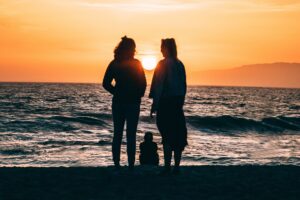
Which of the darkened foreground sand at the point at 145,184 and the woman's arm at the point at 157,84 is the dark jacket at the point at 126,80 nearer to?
the woman's arm at the point at 157,84

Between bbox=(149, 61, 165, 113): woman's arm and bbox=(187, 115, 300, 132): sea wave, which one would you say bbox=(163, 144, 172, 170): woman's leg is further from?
bbox=(187, 115, 300, 132): sea wave

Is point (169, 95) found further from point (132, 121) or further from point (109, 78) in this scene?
point (109, 78)

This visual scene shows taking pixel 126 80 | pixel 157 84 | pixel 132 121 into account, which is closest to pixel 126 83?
pixel 126 80

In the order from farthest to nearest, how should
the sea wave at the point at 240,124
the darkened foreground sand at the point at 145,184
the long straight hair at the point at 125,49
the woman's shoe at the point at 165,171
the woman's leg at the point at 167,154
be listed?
the sea wave at the point at 240,124
the woman's shoe at the point at 165,171
the woman's leg at the point at 167,154
the long straight hair at the point at 125,49
the darkened foreground sand at the point at 145,184

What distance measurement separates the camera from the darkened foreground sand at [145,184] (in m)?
6.49

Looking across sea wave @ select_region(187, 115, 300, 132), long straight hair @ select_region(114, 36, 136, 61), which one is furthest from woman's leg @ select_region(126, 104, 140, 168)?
sea wave @ select_region(187, 115, 300, 132)

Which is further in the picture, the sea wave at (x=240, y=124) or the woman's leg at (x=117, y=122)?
the sea wave at (x=240, y=124)

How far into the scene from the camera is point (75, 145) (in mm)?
18391

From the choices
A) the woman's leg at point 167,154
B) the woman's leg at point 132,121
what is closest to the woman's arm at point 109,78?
the woman's leg at point 132,121

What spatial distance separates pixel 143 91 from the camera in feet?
24.4

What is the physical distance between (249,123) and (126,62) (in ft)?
92.2

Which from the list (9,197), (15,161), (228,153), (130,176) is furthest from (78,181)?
(228,153)

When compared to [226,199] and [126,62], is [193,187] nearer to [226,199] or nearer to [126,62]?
[226,199]

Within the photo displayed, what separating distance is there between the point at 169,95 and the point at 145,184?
4.53 feet
